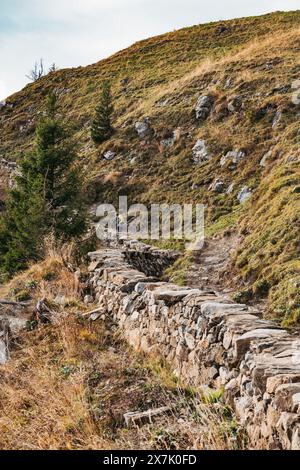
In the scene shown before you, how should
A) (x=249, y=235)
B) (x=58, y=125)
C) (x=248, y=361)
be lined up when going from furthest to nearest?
(x=58, y=125) → (x=249, y=235) → (x=248, y=361)

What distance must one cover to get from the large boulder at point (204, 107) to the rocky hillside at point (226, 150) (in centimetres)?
5

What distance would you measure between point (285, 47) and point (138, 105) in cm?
889

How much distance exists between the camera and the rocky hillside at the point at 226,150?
10.3 metres

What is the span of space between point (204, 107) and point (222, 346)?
19223mm

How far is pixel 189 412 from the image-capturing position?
14.0 ft

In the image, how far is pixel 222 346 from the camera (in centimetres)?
470

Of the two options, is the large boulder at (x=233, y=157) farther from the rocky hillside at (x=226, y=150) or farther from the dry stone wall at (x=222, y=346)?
the dry stone wall at (x=222, y=346)

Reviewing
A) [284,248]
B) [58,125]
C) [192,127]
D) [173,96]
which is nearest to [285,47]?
[173,96]

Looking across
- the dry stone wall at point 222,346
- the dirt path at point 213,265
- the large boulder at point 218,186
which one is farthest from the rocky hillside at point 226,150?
the dry stone wall at point 222,346

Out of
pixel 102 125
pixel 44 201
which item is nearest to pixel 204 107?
pixel 102 125

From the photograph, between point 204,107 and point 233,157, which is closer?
point 233,157

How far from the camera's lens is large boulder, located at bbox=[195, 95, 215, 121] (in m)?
22.2

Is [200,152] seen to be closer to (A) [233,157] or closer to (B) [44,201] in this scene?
(A) [233,157]
